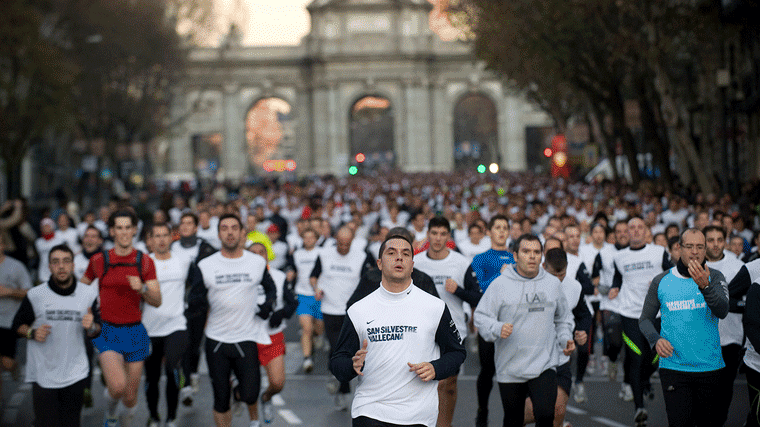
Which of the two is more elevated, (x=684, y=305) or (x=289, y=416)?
(x=684, y=305)

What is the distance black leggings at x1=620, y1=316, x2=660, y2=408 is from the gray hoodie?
6.50ft

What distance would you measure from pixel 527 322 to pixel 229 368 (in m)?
2.65

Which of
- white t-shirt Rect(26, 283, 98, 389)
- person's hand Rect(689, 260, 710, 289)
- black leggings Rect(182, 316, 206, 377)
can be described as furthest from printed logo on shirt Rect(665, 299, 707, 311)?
black leggings Rect(182, 316, 206, 377)

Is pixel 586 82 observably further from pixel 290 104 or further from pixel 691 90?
pixel 290 104

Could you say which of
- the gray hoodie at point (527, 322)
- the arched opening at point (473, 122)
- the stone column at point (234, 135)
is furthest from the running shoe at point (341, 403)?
the arched opening at point (473, 122)

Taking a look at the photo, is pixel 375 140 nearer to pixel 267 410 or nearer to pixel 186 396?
pixel 186 396

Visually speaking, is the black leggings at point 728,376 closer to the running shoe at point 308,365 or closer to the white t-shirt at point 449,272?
the white t-shirt at point 449,272

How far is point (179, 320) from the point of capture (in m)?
9.35

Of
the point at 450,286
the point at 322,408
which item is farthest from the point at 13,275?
the point at 450,286

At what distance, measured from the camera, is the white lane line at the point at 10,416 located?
9.77 metres

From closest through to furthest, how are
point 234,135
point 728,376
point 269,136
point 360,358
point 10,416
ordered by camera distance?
1. point 360,358
2. point 728,376
3. point 10,416
4. point 234,135
5. point 269,136

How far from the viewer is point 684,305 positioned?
22.5 ft

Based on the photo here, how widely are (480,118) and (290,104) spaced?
30.6 m

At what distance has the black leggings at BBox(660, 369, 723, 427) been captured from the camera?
267 inches
